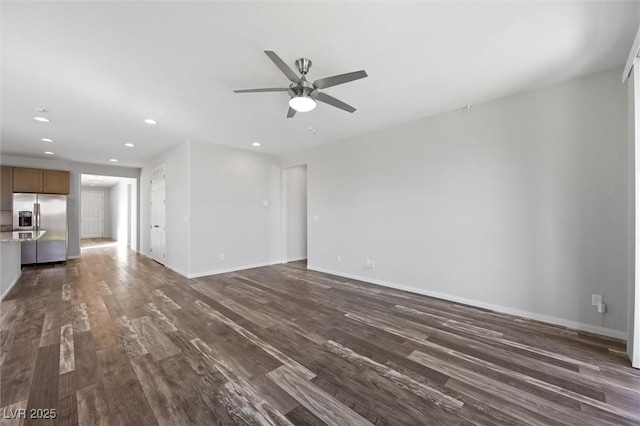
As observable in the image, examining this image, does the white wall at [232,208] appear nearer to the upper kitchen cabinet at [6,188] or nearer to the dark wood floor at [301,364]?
the dark wood floor at [301,364]

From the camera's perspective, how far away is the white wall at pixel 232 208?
491 cm

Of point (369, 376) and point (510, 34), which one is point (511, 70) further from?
point (369, 376)

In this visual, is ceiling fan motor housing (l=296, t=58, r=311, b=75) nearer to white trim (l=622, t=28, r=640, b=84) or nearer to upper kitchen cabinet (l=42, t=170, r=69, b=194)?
white trim (l=622, t=28, r=640, b=84)

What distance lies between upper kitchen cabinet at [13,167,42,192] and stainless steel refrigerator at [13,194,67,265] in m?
0.17

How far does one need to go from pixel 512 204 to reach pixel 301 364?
301cm

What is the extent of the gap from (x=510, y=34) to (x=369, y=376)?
9.57ft

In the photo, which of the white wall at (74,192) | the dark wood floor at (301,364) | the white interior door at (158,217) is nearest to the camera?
the dark wood floor at (301,364)

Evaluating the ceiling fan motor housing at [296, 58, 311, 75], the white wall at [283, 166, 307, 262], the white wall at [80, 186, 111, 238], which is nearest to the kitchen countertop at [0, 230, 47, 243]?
the ceiling fan motor housing at [296, 58, 311, 75]

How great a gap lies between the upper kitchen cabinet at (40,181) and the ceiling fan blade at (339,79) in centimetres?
779

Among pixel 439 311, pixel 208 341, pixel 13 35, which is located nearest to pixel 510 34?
pixel 439 311

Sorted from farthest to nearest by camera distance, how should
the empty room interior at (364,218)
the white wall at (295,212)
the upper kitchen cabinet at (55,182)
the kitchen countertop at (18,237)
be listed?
1. the white wall at (295,212)
2. the upper kitchen cabinet at (55,182)
3. the kitchen countertop at (18,237)
4. the empty room interior at (364,218)

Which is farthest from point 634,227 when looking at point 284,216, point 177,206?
point 177,206

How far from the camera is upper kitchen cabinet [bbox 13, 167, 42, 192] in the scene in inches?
230

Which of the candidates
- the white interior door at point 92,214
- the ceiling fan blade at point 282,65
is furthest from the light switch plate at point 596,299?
the white interior door at point 92,214
